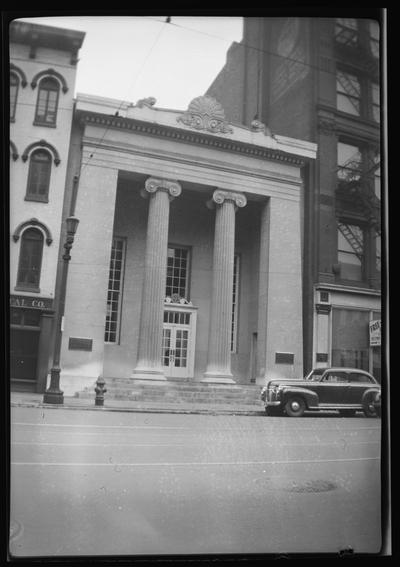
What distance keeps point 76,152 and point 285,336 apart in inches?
96.8

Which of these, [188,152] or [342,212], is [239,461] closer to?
[342,212]

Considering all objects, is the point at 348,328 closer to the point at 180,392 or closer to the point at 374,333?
the point at 374,333

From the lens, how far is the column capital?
425 cm

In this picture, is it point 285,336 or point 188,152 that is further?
point 188,152

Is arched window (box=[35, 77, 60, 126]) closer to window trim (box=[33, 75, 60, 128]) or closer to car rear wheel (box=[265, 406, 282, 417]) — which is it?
window trim (box=[33, 75, 60, 128])

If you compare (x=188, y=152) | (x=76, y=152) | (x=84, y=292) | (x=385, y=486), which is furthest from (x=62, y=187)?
(x=385, y=486)

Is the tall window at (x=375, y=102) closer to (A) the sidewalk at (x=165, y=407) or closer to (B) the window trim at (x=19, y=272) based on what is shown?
(A) the sidewalk at (x=165, y=407)

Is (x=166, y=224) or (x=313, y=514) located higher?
(x=166, y=224)

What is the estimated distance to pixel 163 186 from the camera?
4.30 meters

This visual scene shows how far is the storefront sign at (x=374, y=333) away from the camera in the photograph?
12.5ft

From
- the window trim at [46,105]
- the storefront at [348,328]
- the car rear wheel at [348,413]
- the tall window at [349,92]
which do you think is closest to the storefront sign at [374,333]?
the storefront at [348,328]

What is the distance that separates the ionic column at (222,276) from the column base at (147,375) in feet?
1.23

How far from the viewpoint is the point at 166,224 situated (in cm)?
428
